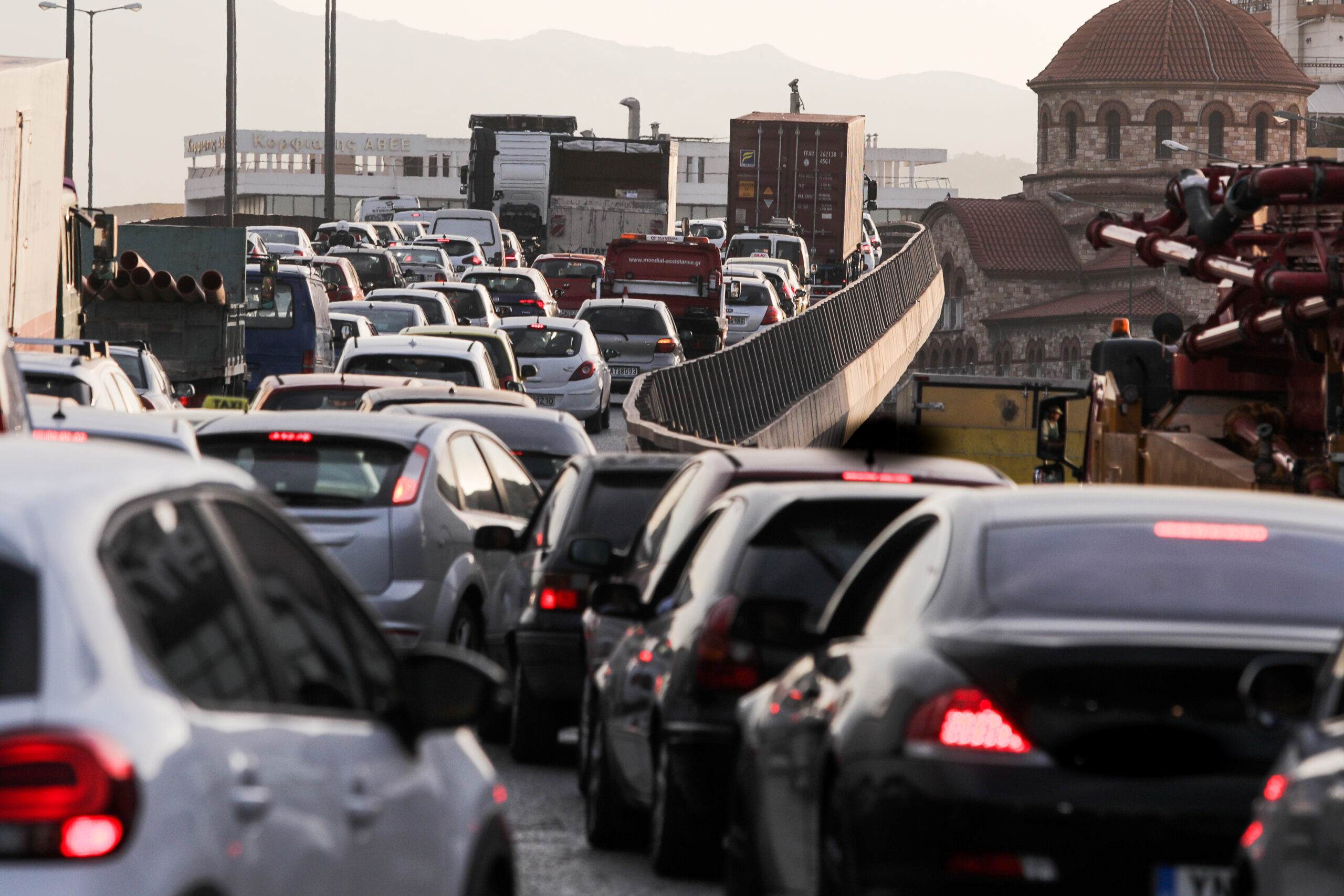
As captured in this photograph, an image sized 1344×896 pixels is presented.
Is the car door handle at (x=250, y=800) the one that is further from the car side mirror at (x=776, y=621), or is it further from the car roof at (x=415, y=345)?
the car roof at (x=415, y=345)

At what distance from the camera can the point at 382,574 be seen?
10.9 meters

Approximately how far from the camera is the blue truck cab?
2942cm

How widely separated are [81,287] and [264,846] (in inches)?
867

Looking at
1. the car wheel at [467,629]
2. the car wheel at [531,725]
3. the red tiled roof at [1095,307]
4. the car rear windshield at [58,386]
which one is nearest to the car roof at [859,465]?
the car wheel at [531,725]

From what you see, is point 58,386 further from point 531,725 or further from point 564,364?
point 564,364

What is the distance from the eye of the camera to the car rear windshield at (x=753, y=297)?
5069 cm

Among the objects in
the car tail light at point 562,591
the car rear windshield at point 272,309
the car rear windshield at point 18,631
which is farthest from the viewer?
the car rear windshield at point 272,309

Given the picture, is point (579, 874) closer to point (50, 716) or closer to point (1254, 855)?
point (1254, 855)

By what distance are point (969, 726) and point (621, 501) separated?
6.54 meters

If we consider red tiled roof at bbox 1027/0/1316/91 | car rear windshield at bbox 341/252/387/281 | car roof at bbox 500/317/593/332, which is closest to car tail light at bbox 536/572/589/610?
car roof at bbox 500/317/593/332

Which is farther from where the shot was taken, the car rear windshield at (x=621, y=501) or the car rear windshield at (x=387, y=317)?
the car rear windshield at (x=387, y=317)

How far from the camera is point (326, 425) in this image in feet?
37.2

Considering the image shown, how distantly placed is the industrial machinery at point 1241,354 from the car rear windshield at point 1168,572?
657cm

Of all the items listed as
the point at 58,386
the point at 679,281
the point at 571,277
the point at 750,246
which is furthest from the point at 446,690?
the point at 750,246
